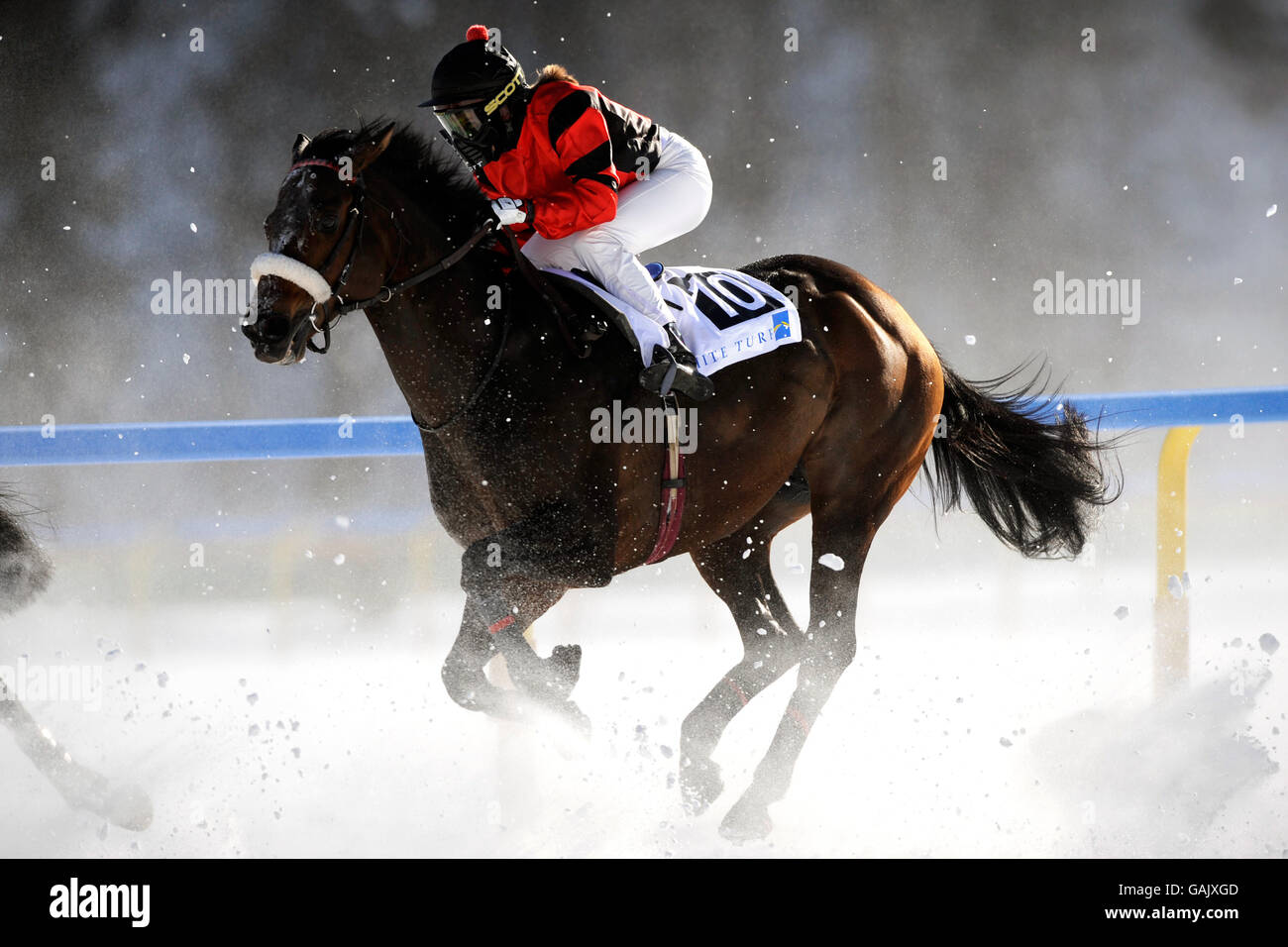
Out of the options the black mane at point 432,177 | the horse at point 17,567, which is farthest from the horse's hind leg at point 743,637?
the horse at point 17,567

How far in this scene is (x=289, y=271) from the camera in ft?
7.75

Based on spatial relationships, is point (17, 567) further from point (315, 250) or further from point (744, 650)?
point (744, 650)

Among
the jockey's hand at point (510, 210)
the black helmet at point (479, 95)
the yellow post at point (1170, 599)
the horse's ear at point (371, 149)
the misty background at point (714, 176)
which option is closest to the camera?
the horse's ear at point (371, 149)

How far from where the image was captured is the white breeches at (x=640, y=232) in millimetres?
2824

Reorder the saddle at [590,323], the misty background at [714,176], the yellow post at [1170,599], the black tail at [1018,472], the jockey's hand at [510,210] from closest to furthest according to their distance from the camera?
the saddle at [590,323] < the jockey's hand at [510,210] < the black tail at [1018,472] < the yellow post at [1170,599] < the misty background at [714,176]

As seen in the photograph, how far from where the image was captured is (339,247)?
2.46m

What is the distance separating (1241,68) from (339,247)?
7826 millimetres

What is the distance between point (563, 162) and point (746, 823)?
169 centimetres

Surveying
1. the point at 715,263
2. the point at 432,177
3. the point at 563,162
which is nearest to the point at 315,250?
the point at 432,177

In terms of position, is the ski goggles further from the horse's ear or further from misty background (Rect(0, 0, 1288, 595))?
misty background (Rect(0, 0, 1288, 595))

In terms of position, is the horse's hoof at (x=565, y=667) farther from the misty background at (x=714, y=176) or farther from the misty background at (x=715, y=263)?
the misty background at (x=714, y=176)

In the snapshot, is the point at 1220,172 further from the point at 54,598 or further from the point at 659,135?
the point at 54,598

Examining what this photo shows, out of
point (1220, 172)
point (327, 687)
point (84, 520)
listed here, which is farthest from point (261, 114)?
point (1220, 172)

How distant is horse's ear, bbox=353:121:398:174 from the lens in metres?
2.49
